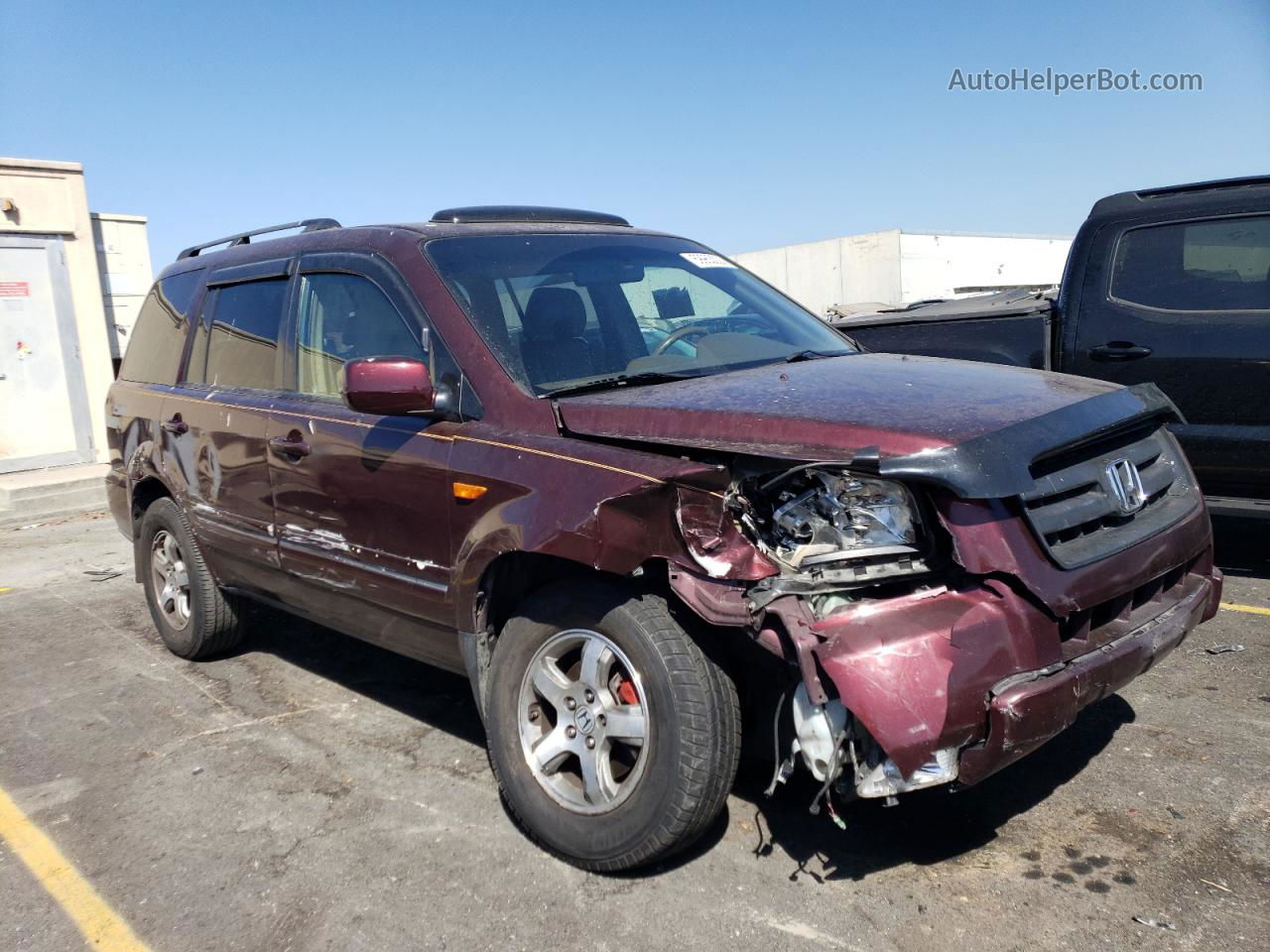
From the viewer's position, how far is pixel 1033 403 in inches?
118

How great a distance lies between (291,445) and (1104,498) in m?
2.94

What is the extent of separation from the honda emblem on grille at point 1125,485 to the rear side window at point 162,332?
169 inches

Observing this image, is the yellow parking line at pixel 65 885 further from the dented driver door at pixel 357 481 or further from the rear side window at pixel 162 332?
the rear side window at pixel 162 332

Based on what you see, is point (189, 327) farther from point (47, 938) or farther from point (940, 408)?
point (940, 408)

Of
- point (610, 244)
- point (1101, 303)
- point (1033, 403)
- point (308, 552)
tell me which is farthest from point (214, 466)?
point (1101, 303)

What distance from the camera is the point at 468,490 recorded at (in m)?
3.35

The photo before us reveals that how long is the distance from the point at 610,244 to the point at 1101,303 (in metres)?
3.18

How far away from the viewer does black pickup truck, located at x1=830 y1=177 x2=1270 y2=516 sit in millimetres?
5461

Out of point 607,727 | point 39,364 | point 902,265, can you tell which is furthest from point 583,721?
point 902,265

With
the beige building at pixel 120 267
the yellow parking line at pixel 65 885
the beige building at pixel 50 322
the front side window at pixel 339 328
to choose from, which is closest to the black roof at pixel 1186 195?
the front side window at pixel 339 328

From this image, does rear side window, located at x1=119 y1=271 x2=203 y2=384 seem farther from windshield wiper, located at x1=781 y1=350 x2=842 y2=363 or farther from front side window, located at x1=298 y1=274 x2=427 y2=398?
windshield wiper, located at x1=781 y1=350 x2=842 y2=363

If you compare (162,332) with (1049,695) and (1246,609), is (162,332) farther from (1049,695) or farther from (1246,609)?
(1246,609)

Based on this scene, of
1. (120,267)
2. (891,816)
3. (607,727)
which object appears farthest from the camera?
(120,267)

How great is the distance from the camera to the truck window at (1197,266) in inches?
217
